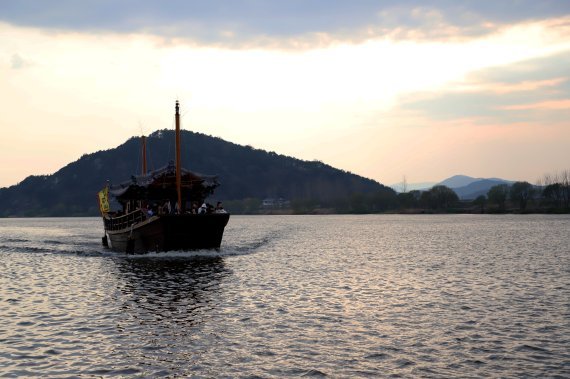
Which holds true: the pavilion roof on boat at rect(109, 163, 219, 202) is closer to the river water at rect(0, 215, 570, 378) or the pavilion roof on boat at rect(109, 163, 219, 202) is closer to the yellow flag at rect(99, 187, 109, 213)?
the river water at rect(0, 215, 570, 378)

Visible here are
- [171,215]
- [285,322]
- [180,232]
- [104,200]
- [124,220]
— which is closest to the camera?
[285,322]

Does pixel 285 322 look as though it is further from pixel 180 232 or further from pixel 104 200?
pixel 104 200

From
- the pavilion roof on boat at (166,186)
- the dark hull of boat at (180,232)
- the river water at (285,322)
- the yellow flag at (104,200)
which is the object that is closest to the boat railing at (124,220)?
the dark hull of boat at (180,232)

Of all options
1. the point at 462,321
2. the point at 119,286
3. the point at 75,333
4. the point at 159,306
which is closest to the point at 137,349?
the point at 75,333

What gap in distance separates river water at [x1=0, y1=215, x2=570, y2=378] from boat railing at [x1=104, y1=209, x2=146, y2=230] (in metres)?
10.1

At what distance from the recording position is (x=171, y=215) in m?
41.8

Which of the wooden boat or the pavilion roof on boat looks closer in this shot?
the wooden boat

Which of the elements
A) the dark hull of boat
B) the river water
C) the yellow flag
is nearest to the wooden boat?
the dark hull of boat

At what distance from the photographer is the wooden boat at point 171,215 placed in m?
43.1

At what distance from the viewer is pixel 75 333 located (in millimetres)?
17969

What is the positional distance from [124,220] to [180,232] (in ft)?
34.8

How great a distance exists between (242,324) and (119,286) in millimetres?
11934

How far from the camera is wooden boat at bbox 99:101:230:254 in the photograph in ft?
141

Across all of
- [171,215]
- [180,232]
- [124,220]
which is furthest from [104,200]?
[171,215]
